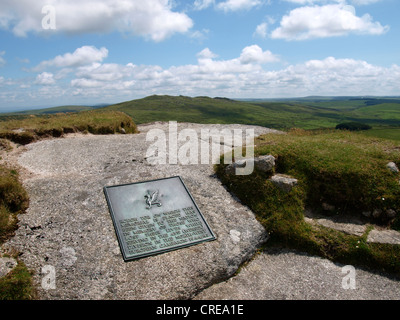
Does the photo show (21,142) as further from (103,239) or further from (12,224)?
(103,239)

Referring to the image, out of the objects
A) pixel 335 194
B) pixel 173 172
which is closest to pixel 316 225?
pixel 335 194

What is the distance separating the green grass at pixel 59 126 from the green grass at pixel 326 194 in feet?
29.5

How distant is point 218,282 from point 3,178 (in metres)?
7.11

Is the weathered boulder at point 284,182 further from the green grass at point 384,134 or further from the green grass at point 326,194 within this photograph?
the green grass at point 384,134

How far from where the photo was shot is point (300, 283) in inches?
271

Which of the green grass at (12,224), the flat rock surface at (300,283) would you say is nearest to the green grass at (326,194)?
the flat rock surface at (300,283)

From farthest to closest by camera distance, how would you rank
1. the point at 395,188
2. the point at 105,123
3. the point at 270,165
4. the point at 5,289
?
the point at 105,123, the point at 270,165, the point at 395,188, the point at 5,289

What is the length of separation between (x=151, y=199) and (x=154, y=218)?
0.80 meters

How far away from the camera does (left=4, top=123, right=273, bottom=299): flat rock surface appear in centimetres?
627

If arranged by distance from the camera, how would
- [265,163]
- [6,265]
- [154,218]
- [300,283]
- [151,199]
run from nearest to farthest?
[6,265], [300,283], [154,218], [151,199], [265,163]

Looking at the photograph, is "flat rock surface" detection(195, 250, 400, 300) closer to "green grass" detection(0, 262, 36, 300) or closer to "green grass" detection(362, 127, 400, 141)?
"green grass" detection(0, 262, 36, 300)

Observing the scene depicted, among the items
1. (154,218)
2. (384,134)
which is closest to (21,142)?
(154,218)
